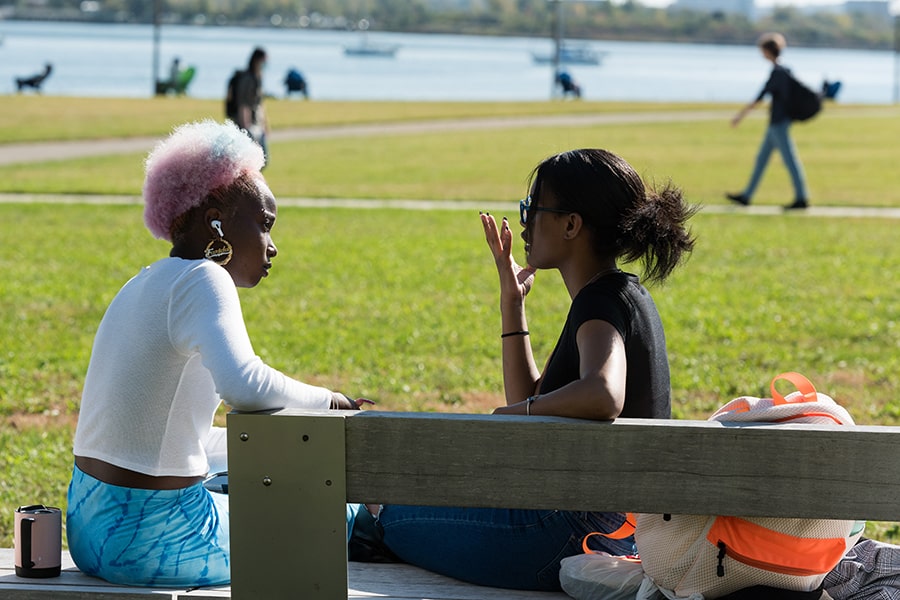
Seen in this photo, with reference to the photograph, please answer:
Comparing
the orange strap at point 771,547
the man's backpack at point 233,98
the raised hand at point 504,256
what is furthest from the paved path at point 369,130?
the orange strap at point 771,547

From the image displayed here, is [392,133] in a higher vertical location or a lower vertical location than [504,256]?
lower

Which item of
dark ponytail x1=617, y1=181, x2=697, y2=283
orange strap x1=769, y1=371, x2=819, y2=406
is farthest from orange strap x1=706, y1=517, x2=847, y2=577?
dark ponytail x1=617, y1=181, x2=697, y2=283

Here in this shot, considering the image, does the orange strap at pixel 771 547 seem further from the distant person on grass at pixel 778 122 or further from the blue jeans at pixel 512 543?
the distant person on grass at pixel 778 122

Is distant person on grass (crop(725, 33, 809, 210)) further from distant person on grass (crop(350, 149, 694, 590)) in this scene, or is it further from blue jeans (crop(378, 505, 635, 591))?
blue jeans (crop(378, 505, 635, 591))

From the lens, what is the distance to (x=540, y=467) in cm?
252

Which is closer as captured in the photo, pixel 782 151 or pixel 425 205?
pixel 782 151

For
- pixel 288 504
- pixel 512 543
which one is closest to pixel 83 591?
pixel 288 504

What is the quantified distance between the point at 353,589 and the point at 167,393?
635mm

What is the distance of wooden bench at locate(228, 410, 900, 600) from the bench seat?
0.54 m

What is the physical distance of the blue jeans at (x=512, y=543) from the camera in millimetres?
3131

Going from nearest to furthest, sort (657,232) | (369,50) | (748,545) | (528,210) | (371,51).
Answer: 1. (748,545)
2. (657,232)
3. (528,210)
4. (371,51)
5. (369,50)

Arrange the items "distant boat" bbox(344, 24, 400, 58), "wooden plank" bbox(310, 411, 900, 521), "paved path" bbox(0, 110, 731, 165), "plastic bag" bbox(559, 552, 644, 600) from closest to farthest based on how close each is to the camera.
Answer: "wooden plank" bbox(310, 411, 900, 521)
"plastic bag" bbox(559, 552, 644, 600)
"paved path" bbox(0, 110, 731, 165)
"distant boat" bbox(344, 24, 400, 58)

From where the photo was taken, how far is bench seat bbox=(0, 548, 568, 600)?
3.02 meters

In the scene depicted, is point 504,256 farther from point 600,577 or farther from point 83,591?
point 83,591
